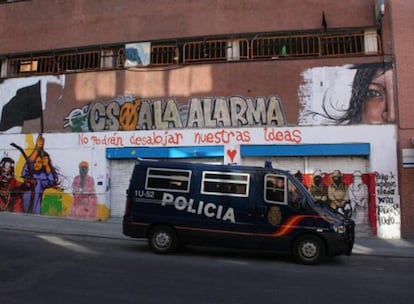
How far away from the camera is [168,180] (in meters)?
11.1

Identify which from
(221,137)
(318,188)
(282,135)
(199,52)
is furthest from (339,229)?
(199,52)

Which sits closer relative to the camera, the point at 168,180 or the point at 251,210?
the point at 251,210

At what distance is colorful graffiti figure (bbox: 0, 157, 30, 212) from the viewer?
61.8ft

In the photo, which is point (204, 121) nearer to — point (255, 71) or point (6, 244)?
point (255, 71)

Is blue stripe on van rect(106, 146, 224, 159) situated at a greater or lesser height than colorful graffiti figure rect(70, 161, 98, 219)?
greater

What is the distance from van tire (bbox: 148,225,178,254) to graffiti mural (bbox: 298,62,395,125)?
7.60 metres

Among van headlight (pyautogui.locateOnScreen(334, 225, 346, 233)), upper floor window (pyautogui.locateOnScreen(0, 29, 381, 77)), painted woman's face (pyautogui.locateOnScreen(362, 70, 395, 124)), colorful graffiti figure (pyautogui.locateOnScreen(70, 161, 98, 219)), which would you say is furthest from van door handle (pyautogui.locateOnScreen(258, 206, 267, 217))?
colorful graffiti figure (pyautogui.locateOnScreen(70, 161, 98, 219))

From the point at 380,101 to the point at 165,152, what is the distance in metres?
7.72

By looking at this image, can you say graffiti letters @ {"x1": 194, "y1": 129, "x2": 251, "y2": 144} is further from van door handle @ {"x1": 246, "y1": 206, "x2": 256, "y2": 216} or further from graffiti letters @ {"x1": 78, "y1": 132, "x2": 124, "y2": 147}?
van door handle @ {"x1": 246, "y1": 206, "x2": 256, "y2": 216}

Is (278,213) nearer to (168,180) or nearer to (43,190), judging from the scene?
(168,180)

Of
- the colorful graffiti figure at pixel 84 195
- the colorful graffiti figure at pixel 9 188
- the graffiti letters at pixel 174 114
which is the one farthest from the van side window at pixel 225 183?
the colorful graffiti figure at pixel 9 188

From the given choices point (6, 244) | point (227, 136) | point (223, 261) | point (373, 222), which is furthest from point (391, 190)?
point (6, 244)

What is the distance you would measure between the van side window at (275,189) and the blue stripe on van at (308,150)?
5943 mm

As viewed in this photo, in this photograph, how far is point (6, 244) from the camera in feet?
37.2
